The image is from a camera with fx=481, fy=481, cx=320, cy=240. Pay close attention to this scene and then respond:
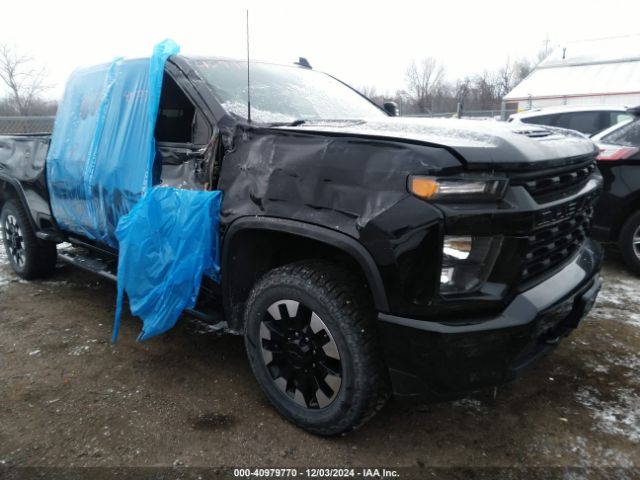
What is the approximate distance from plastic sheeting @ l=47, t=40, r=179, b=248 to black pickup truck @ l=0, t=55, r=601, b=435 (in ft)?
0.46

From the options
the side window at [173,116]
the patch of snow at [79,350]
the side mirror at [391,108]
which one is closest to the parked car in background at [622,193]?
the side mirror at [391,108]

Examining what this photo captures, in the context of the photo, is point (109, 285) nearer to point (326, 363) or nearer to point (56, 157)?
point (56, 157)

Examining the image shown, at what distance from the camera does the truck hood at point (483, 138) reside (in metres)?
1.92

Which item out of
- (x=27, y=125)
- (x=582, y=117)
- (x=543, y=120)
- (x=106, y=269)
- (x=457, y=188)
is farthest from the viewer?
(x=27, y=125)

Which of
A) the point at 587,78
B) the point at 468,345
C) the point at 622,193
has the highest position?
the point at 587,78

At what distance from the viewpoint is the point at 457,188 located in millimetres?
1880

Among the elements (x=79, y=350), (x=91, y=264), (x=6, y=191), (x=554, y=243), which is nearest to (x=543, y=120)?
(x=554, y=243)

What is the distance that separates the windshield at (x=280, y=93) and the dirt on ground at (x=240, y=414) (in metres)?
1.67

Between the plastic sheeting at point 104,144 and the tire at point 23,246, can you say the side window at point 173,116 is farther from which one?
the tire at point 23,246

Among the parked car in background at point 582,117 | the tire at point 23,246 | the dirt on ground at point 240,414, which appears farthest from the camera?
the parked car in background at point 582,117

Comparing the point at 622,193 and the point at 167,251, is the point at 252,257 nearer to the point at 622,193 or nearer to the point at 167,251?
the point at 167,251

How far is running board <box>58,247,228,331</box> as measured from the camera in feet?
9.19

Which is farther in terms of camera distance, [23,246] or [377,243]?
[23,246]

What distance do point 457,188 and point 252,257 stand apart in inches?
47.7
